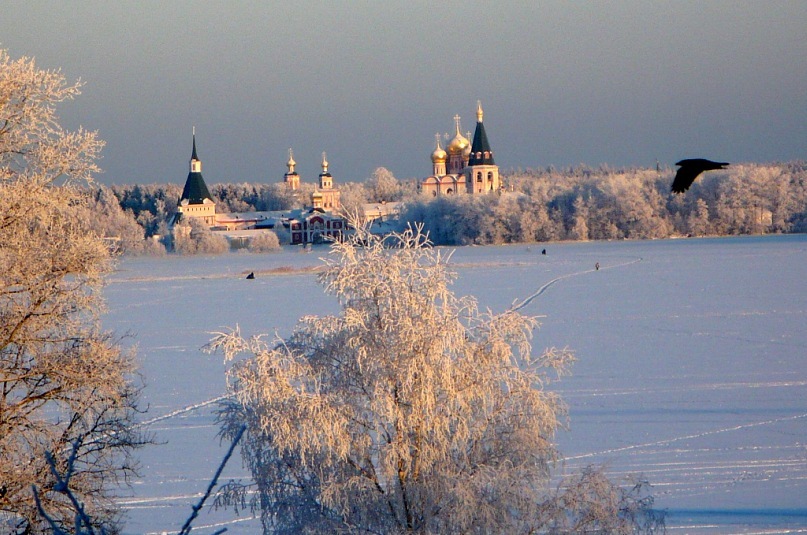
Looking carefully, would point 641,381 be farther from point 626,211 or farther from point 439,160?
point 439,160

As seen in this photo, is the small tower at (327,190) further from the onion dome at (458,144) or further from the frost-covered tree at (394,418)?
the frost-covered tree at (394,418)

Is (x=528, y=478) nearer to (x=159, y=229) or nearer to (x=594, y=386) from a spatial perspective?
(x=594, y=386)

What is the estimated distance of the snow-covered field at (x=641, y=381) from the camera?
7133 millimetres

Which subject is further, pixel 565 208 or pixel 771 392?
pixel 565 208

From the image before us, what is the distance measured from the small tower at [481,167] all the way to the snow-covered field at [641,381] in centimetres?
5447

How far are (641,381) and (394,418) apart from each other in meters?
5.46

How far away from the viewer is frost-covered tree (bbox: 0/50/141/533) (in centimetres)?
538

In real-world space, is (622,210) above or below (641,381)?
above

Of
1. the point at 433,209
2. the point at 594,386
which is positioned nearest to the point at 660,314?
the point at 594,386

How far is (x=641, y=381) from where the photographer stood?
11008 mm

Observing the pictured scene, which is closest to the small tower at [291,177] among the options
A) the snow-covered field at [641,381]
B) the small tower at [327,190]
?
Result: the small tower at [327,190]

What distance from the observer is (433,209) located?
58938 mm

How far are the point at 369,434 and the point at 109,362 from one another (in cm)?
166

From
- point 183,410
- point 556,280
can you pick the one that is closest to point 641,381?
point 183,410
